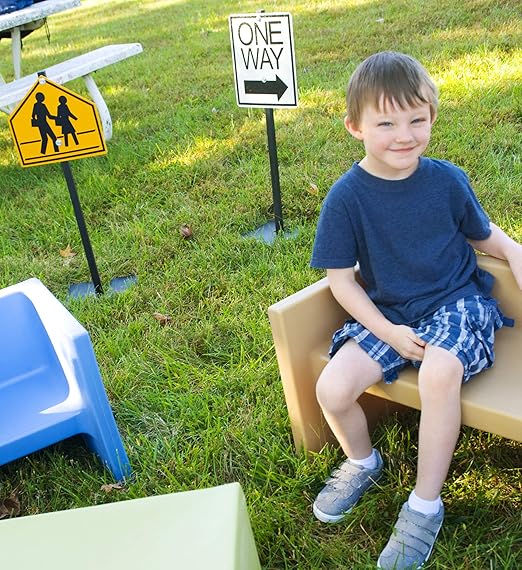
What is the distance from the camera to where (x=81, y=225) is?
3.17 m

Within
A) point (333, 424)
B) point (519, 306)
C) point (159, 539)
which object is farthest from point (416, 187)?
point (159, 539)

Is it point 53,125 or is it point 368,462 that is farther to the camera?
point 53,125

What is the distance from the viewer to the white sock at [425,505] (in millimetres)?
1819

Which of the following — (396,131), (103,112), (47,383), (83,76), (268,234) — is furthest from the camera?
(83,76)

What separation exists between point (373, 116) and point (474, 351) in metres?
0.65

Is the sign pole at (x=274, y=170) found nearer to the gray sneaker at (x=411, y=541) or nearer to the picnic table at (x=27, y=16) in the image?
the gray sneaker at (x=411, y=541)

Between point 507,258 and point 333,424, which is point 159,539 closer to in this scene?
point 333,424

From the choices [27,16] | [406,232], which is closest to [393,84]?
[406,232]

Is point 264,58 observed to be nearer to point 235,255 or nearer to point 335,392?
point 235,255

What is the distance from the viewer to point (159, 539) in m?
1.30

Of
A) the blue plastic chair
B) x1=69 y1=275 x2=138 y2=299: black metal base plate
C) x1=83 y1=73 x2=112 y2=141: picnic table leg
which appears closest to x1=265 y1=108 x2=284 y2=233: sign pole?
x1=69 y1=275 x2=138 y2=299: black metal base plate

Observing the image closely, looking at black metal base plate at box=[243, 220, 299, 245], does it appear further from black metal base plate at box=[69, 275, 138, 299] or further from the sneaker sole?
the sneaker sole

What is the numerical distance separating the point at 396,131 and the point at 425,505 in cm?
95

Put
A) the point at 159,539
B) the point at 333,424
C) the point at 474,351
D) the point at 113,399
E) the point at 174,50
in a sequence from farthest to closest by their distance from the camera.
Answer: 1. the point at 174,50
2. the point at 113,399
3. the point at 333,424
4. the point at 474,351
5. the point at 159,539
